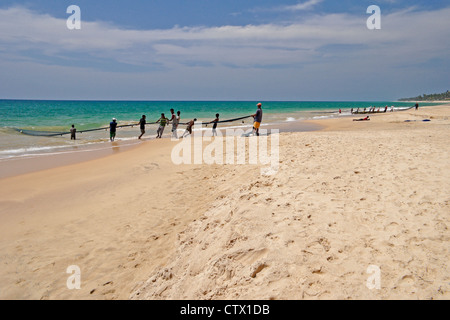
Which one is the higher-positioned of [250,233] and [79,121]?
[79,121]

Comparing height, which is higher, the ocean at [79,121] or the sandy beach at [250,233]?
the ocean at [79,121]

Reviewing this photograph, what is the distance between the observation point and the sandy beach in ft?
10.3

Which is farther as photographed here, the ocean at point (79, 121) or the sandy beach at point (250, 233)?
the ocean at point (79, 121)

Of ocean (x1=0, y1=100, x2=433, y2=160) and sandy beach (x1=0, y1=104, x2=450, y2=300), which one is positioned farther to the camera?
ocean (x1=0, y1=100, x2=433, y2=160)

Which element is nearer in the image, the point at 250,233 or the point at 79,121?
the point at 250,233

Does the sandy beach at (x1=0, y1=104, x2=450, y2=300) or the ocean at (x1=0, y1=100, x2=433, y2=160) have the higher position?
the ocean at (x1=0, y1=100, x2=433, y2=160)

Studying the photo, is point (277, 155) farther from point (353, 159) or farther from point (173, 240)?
point (173, 240)

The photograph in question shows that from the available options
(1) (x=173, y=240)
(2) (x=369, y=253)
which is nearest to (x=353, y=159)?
(2) (x=369, y=253)

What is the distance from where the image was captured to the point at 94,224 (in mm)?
5898

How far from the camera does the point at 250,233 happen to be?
160 inches

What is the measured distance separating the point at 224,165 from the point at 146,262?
5667 millimetres

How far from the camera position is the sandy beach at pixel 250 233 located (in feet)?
10.3
